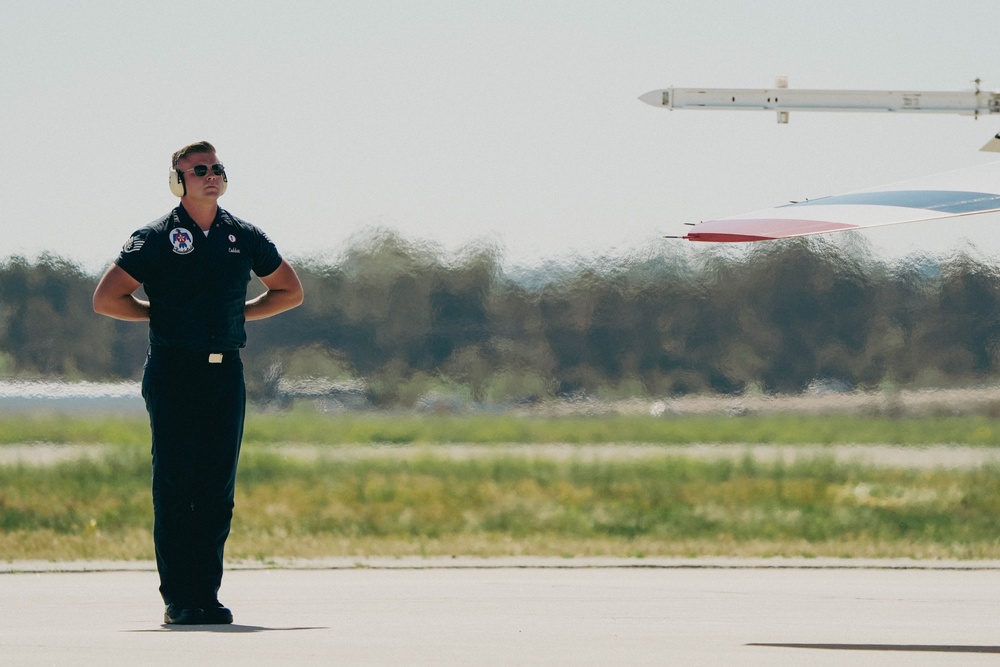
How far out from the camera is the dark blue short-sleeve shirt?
5297 millimetres

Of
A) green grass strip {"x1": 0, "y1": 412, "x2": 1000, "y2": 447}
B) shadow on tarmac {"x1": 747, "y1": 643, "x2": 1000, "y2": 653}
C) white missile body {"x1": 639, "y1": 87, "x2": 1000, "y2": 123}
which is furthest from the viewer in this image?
green grass strip {"x1": 0, "y1": 412, "x2": 1000, "y2": 447}

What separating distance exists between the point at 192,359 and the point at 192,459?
0.36 m

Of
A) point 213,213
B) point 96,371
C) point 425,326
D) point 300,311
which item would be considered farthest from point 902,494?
point 213,213

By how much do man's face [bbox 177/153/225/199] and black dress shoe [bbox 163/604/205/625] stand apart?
4.83ft

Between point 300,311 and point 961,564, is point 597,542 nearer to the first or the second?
point 961,564

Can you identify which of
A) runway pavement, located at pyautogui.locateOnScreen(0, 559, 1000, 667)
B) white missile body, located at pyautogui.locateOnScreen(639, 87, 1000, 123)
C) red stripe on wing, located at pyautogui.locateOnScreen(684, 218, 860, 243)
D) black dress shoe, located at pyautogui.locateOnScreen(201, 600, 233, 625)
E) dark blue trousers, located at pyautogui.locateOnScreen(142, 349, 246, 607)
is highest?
white missile body, located at pyautogui.locateOnScreen(639, 87, 1000, 123)

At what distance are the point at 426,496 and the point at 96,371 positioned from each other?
4765 mm

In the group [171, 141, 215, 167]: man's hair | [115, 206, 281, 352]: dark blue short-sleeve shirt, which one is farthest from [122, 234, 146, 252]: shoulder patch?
[171, 141, 215, 167]: man's hair

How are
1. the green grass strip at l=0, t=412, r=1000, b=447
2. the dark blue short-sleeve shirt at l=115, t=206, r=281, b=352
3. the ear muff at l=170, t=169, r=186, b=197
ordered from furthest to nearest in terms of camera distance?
the green grass strip at l=0, t=412, r=1000, b=447
the ear muff at l=170, t=169, r=186, b=197
the dark blue short-sleeve shirt at l=115, t=206, r=281, b=352

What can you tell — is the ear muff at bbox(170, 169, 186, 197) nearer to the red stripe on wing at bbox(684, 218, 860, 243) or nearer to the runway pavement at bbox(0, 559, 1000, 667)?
the runway pavement at bbox(0, 559, 1000, 667)

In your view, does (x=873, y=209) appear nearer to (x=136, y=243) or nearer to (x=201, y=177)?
(x=201, y=177)

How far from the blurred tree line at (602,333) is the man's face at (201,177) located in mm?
11138

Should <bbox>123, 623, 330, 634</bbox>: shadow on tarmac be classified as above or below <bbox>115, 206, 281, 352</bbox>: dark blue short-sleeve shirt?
below

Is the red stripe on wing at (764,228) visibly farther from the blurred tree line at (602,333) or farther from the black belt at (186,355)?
the blurred tree line at (602,333)
